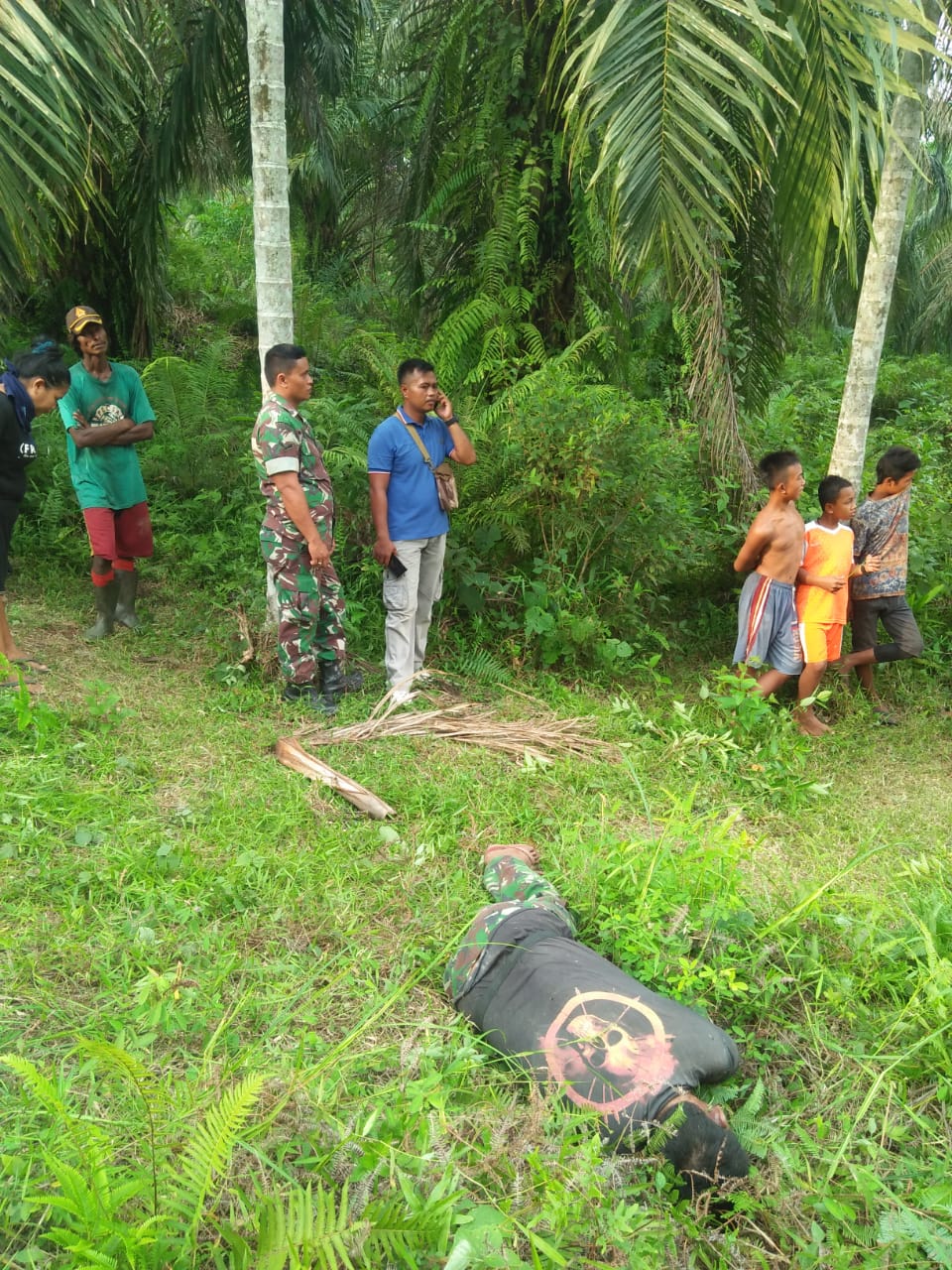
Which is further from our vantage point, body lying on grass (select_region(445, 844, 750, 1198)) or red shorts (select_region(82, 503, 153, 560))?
red shorts (select_region(82, 503, 153, 560))

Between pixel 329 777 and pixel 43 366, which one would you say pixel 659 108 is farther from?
pixel 329 777

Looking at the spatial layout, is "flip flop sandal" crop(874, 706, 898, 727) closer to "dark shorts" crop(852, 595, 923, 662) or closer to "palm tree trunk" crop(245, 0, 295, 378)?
"dark shorts" crop(852, 595, 923, 662)

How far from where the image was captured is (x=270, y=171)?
16.3 ft

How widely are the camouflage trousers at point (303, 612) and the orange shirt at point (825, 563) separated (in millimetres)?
2417

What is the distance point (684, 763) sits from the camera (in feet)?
15.4

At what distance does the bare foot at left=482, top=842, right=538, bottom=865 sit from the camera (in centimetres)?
364

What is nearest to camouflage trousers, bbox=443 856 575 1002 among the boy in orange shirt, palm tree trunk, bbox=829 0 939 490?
the boy in orange shirt

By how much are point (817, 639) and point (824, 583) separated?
0.29m

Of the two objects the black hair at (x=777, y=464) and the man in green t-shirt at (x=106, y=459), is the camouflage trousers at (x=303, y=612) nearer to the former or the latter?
the man in green t-shirt at (x=106, y=459)

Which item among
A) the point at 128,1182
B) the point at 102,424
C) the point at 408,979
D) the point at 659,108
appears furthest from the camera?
the point at 102,424

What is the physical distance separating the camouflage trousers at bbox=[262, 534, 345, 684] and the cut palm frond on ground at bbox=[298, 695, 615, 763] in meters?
0.38

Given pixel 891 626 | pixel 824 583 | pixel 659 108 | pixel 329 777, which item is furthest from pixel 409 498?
pixel 891 626

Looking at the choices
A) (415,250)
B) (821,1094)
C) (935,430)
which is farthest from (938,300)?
(821,1094)

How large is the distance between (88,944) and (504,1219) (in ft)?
5.24
